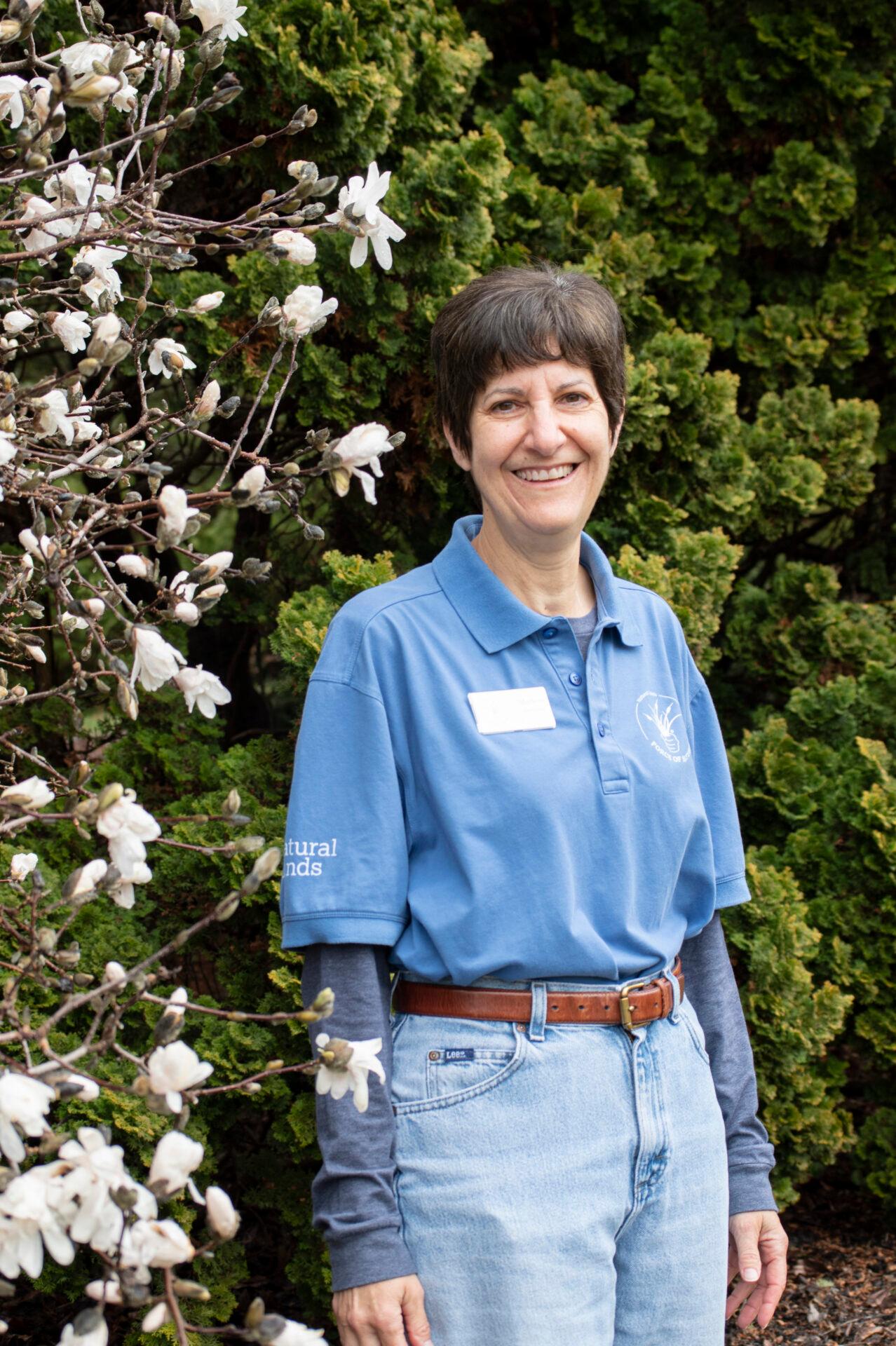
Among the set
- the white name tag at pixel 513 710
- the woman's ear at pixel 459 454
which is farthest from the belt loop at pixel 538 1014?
the woman's ear at pixel 459 454

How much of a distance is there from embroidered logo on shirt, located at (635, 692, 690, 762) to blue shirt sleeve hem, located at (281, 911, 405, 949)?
480 mm

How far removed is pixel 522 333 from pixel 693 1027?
1064 mm

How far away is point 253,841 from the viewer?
52.1 inches

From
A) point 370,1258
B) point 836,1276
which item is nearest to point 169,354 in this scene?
point 370,1258

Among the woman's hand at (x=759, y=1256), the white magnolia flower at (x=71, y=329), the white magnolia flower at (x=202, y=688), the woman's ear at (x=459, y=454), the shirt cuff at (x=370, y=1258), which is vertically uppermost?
the white magnolia flower at (x=71, y=329)

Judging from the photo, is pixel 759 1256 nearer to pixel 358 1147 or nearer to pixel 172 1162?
pixel 358 1147

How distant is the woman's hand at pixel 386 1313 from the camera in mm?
1518

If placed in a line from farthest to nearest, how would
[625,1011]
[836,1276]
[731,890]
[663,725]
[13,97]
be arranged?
1. [836,1276]
2. [731,890]
3. [663,725]
4. [625,1011]
5. [13,97]

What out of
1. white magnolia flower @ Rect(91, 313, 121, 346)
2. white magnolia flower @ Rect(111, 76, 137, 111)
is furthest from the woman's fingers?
white magnolia flower @ Rect(111, 76, 137, 111)

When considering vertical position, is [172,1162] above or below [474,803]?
below

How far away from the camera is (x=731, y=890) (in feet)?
6.52

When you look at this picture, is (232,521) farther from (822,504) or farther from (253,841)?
(253,841)

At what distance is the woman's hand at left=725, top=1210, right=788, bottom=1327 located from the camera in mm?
1923

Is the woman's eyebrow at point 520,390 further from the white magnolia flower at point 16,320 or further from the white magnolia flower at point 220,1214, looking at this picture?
the white magnolia flower at point 220,1214
